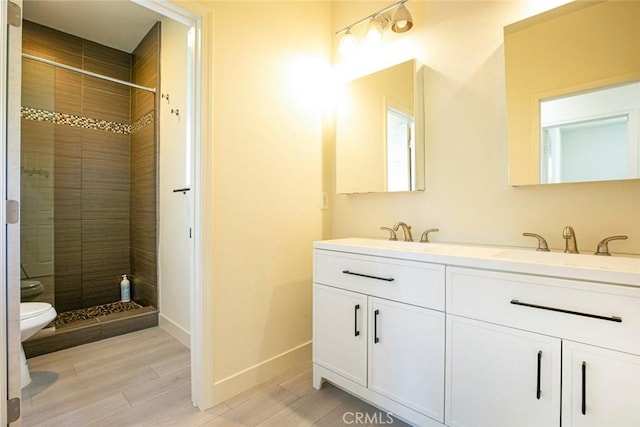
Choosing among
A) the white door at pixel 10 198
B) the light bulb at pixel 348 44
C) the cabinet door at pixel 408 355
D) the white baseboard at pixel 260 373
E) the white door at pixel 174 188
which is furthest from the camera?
the white door at pixel 174 188

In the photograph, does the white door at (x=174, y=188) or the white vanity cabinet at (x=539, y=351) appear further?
the white door at (x=174, y=188)

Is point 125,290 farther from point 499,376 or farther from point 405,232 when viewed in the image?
point 499,376

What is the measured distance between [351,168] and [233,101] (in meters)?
0.91

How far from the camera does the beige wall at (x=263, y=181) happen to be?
1655 millimetres

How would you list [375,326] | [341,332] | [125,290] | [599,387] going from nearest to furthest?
[599,387] < [375,326] < [341,332] < [125,290]

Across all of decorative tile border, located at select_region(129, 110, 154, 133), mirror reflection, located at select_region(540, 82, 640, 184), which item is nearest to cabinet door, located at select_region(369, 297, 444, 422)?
mirror reflection, located at select_region(540, 82, 640, 184)

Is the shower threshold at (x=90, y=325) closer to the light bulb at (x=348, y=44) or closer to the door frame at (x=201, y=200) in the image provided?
the door frame at (x=201, y=200)

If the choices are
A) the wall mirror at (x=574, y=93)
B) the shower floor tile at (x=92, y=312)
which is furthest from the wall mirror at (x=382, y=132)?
the shower floor tile at (x=92, y=312)

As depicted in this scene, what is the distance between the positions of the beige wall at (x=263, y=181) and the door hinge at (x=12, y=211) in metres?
0.77

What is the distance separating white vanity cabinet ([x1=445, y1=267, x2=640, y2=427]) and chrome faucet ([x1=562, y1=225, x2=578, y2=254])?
434mm

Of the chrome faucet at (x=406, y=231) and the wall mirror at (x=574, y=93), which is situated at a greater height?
the wall mirror at (x=574, y=93)

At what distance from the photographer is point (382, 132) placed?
1973 mm

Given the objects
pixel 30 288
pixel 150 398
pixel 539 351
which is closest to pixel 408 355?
pixel 539 351

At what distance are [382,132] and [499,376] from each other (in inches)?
57.5
